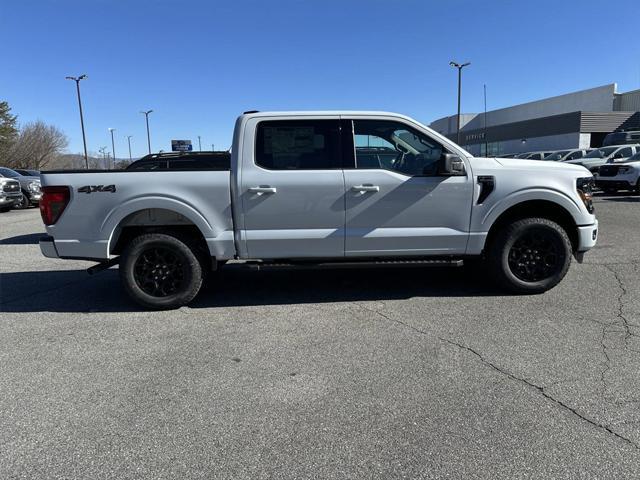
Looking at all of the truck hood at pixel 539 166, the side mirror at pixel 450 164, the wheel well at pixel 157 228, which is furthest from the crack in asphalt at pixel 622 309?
the wheel well at pixel 157 228

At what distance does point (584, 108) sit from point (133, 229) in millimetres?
75890

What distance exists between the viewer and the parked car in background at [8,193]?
16.3 m

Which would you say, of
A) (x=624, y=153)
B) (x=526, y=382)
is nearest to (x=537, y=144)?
(x=624, y=153)

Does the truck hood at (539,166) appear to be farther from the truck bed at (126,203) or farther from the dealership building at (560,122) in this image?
the dealership building at (560,122)

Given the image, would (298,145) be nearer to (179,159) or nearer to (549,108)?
(179,159)

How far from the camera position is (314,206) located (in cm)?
477

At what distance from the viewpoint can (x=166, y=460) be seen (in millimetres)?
2480

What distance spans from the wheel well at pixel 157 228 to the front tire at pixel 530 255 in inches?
129

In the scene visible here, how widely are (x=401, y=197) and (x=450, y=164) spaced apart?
1.97 ft

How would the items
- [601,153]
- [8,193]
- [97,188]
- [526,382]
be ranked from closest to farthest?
[526,382] < [97,188] < [8,193] < [601,153]

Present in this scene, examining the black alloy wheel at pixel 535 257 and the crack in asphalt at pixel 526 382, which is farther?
the black alloy wheel at pixel 535 257

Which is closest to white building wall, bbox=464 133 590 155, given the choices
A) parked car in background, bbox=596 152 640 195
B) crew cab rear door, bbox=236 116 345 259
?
parked car in background, bbox=596 152 640 195

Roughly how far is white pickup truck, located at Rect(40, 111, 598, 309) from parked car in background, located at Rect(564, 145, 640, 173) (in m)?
17.5

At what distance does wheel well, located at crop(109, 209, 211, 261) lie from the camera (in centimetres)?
481
